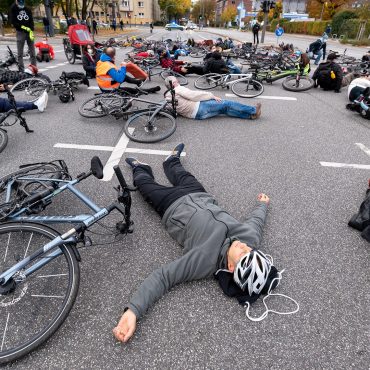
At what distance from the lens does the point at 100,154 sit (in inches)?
178

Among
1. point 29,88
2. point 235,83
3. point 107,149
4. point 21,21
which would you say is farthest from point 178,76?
point 107,149

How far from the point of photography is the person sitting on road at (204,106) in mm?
5727

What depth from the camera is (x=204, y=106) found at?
5930 mm

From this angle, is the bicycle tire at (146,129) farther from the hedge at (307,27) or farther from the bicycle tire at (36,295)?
the hedge at (307,27)

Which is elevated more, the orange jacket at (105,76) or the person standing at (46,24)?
the person standing at (46,24)

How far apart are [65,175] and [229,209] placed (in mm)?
2025

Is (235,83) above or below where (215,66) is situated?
below

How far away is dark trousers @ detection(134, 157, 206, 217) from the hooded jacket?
150 mm

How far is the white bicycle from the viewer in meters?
8.24

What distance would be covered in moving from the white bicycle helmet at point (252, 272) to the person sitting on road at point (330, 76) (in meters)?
9.10

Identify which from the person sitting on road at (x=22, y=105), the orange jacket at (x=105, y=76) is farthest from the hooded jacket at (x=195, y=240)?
A: the orange jacket at (x=105, y=76)

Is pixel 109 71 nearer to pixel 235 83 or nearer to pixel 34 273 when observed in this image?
pixel 235 83

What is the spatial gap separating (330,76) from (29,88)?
951 centimetres

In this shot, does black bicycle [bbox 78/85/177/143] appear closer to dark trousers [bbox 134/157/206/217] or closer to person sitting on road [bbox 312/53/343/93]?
dark trousers [bbox 134/157/206/217]
